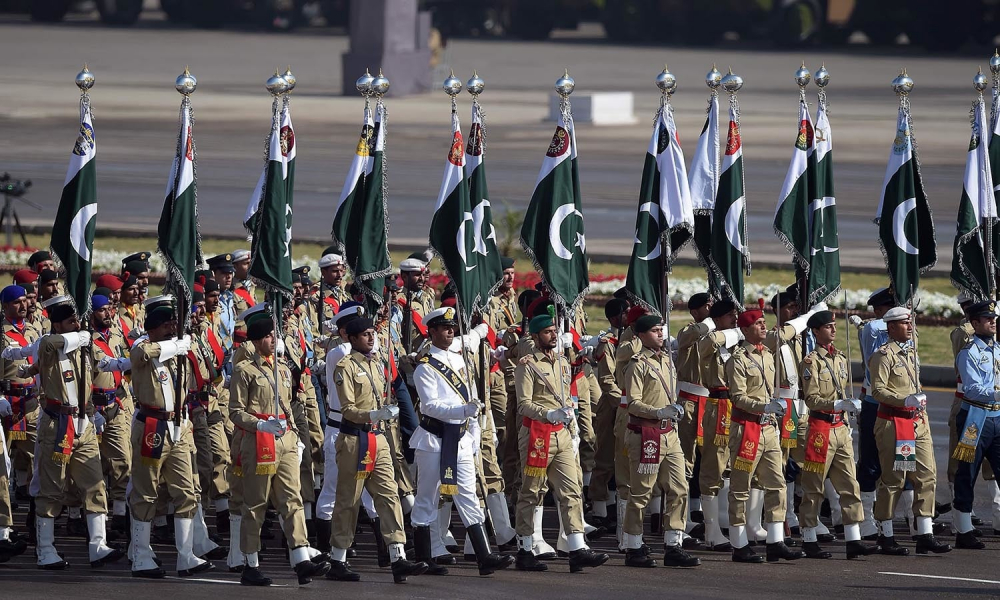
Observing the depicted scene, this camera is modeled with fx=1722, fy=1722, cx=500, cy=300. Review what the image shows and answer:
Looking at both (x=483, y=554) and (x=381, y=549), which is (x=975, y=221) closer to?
(x=483, y=554)

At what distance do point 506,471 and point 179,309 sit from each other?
10.6ft

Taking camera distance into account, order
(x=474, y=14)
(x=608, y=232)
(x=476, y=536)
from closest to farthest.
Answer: (x=476, y=536) → (x=608, y=232) → (x=474, y=14)

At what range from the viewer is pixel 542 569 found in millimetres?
11617

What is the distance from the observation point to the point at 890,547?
12.2 m

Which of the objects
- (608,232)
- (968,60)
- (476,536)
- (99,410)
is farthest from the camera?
(968,60)

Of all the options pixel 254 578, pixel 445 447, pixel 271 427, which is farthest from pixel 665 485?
pixel 254 578

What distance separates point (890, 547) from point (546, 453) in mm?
2577

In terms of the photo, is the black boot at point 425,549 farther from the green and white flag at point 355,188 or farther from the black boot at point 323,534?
the green and white flag at point 355,188

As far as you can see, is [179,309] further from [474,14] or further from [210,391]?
[474,14]

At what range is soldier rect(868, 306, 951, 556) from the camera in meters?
12.2

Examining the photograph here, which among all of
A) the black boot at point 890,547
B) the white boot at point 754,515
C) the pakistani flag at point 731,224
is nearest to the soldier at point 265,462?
the white boot at point 754,515

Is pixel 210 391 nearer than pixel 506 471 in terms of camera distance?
Yes

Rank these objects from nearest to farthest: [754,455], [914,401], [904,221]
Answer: [754,455]
[914,401]
[904,221]

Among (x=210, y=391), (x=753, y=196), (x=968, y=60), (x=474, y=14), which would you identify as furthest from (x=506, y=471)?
(x=474, y=14)
